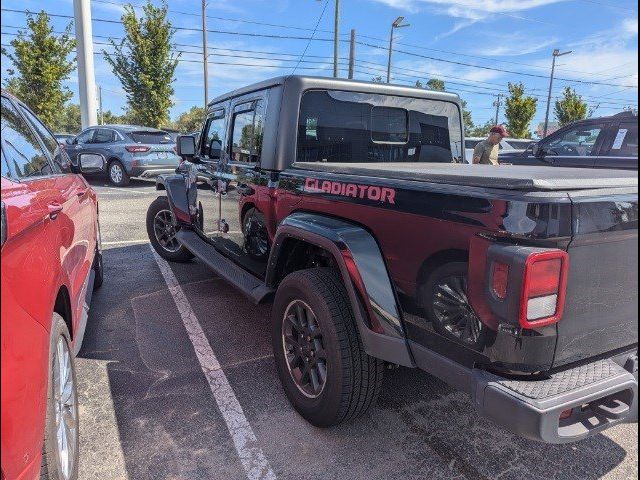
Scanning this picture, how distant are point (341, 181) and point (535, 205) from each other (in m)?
1.12

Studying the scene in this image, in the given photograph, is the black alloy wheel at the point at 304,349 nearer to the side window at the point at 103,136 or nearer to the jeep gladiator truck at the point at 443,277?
the jeep gladiator truck at the point at 443,277

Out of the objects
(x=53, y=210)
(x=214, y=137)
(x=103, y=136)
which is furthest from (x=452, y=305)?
(x=103, y=136)

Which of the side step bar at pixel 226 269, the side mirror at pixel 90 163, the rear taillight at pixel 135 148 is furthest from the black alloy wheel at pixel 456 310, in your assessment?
the rear taillight at pixel 135 148

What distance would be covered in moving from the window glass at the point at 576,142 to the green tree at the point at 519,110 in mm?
22599

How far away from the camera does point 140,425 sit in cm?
276

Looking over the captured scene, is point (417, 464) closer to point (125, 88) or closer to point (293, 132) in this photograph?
point (293, 132)

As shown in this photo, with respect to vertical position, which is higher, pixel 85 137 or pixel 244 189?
pixel 85 137

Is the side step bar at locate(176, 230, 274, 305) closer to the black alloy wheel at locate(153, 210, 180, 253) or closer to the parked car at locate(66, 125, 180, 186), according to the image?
the black alloy wheel at locate(153, 210, 180, 253)

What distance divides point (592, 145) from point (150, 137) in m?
10.6

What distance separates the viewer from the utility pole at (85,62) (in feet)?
53.6

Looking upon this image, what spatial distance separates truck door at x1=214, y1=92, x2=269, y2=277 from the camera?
3635 millimetres

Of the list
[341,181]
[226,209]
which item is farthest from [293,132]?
[226,209]

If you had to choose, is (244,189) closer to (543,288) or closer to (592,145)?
(543,288)

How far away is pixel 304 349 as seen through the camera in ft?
9.16
